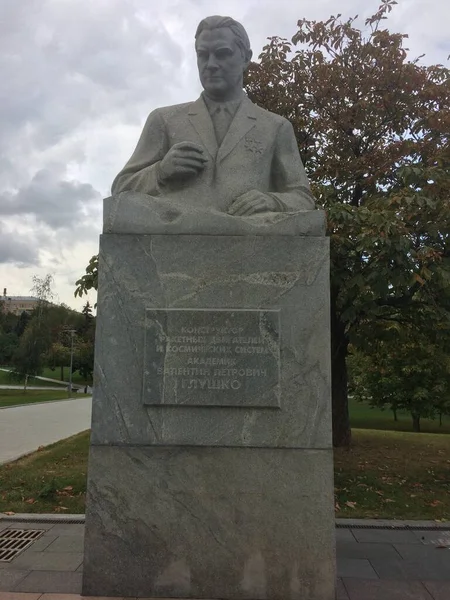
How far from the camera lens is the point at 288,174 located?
4.51m

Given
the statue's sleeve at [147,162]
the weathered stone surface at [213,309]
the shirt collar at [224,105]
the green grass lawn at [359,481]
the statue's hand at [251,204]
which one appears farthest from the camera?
the green grass lawn at [359,481]

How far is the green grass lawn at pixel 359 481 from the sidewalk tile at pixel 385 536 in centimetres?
75

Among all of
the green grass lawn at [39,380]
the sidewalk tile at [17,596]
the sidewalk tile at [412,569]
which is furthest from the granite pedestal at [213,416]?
the green grass lawn at [39,380]

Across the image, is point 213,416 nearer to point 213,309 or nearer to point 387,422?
point 213,309

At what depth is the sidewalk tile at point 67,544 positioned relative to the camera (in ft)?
16.0

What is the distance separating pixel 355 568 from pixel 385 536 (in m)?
1.20

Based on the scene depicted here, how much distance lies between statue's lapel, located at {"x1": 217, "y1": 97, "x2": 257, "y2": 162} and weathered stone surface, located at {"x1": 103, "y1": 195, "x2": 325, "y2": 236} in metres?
0.62

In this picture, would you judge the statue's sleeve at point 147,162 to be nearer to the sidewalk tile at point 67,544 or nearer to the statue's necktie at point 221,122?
the statue's necktie at point 221,122

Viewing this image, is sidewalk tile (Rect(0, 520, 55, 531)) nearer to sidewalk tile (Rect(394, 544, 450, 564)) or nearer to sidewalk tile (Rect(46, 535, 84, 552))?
sidewalk tile (Rect(46, 535, 84, 552))

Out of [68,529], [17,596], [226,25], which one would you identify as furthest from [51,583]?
[226,25]

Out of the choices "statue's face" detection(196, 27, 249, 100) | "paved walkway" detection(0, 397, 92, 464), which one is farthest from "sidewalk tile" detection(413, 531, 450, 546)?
"paved walkway" detection(0, 397, 92, 464)

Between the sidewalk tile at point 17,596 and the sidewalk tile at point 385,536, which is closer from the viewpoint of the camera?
the sidewalk tile at point 17,596

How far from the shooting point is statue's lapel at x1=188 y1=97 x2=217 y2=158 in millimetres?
4434

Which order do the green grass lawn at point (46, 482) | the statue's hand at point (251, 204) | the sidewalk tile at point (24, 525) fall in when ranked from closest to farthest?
the statue's hand at point (251, 204) → the sidewalk tile at point (24, 525) → the green grass lawn at point (46, 482)
